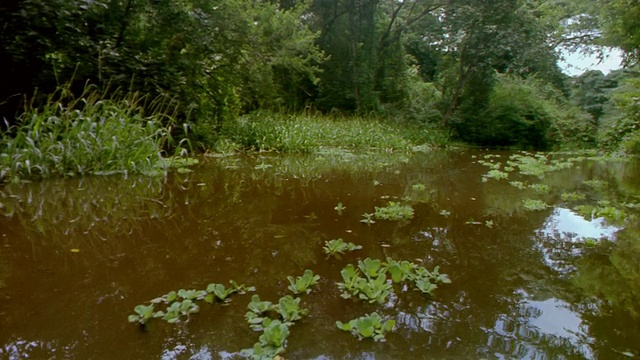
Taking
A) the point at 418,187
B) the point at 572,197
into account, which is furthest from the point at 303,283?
the point at 572,197

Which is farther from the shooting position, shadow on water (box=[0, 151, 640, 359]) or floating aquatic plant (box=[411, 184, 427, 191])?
floating aquatic plant (box=[411, 184, 427, 191])

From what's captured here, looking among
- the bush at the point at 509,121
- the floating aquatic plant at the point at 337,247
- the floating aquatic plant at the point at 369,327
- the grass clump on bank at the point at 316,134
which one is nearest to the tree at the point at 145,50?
the grass clump on bank at the point at 316,134

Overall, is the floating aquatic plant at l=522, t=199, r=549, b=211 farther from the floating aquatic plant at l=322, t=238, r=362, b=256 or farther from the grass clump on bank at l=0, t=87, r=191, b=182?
the grass clump on bank at l=0, t=87, r=191, b=182

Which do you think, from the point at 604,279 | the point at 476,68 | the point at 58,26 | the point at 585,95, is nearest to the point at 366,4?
the point at 476,68

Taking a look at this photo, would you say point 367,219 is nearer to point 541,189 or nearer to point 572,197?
point 572,197

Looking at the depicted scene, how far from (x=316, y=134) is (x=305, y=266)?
6.49m

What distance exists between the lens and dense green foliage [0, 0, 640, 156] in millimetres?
4418

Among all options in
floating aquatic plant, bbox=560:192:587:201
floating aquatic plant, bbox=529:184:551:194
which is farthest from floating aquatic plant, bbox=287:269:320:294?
floating aquatic plant, bbox=529:184:551:194

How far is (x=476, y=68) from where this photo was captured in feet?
38.4

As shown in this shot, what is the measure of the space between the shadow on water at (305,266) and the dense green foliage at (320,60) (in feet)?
6.26

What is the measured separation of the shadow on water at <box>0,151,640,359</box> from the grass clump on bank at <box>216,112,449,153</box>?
10.6ft

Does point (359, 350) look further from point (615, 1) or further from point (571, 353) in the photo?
point (615, 1)

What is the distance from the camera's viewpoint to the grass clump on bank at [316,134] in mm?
6762

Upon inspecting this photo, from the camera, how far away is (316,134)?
319 inches
